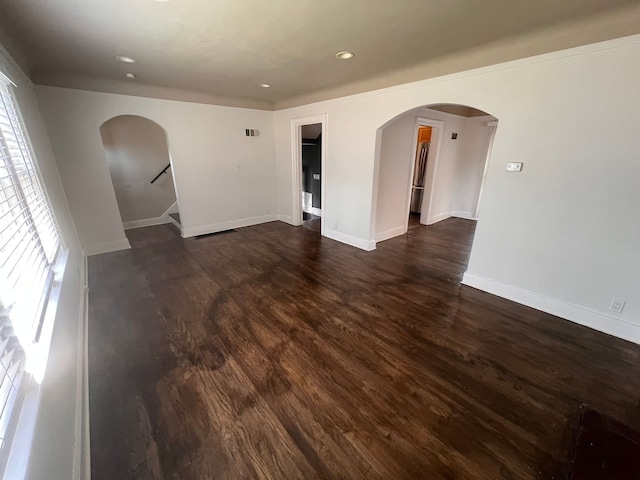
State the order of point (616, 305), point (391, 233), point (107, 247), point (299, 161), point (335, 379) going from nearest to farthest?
point (335, 379), point (616, 305), point (107, 247), point (391, 233), point (299, 161)

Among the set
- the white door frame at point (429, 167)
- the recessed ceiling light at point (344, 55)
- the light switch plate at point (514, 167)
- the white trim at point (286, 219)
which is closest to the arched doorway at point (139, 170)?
the white trim at point (286, 219)

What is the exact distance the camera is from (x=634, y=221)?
2137 mm

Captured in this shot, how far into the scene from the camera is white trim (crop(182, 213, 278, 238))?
4.89 m

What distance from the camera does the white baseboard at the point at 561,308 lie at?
90.4 inches

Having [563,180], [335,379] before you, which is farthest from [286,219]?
[563,180]

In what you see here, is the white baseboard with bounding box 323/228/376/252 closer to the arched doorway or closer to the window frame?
the arched doorway

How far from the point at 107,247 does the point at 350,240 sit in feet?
13.0

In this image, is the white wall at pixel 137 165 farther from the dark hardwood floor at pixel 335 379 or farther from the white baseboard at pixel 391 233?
the white baseboard at pixel 391 233

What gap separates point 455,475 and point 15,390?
197 cm

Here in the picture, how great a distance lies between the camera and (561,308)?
2.58 m

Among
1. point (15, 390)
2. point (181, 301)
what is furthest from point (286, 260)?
point (15, 390)

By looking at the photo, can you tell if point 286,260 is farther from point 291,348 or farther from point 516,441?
point 516,441

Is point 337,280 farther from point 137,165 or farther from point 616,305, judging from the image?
point 137,165

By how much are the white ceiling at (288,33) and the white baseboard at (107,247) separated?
2223mm
